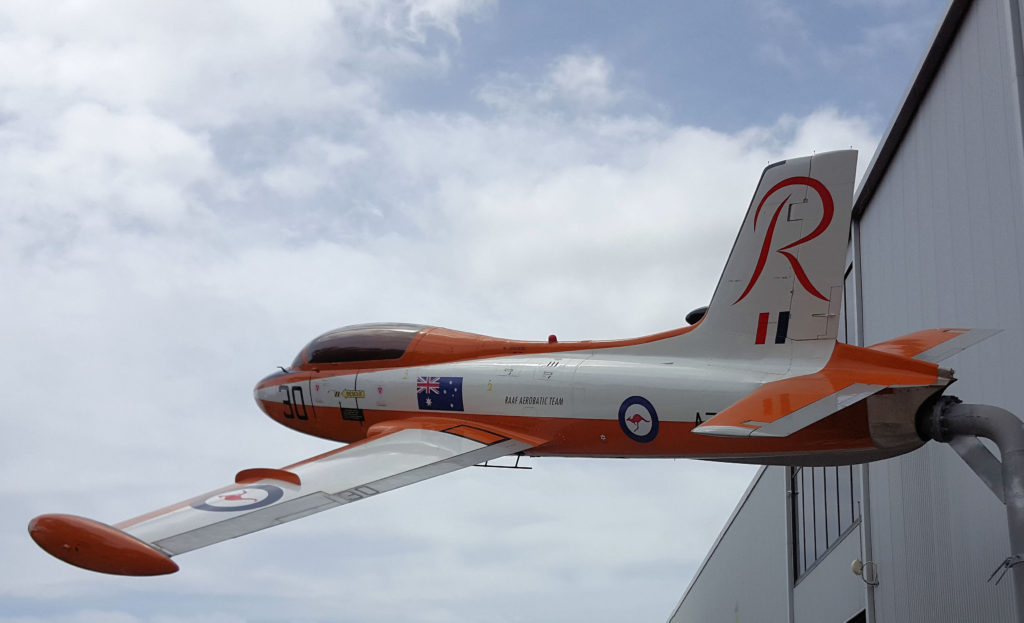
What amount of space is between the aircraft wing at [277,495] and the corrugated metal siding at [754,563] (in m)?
12.7

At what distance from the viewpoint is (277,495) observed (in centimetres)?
1064

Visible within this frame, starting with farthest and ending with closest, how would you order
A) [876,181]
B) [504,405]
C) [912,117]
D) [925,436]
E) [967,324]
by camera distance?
1. [876,181]
2. [912,117]
3. [967,324]
4. [504,405]
5. [925,436]

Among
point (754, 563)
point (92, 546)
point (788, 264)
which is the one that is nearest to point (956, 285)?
point (788, 264)

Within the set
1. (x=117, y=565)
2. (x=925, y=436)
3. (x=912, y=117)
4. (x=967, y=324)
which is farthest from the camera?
(x=912, y=117)

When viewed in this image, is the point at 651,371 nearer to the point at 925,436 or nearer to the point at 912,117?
the point at 925,436

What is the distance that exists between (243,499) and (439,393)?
3153mm

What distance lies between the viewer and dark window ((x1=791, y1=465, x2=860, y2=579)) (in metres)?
18.2

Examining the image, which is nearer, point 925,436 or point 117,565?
point 117,565

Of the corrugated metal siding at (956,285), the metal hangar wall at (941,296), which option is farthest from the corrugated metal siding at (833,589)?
the corrugated metal siding at (956,285)

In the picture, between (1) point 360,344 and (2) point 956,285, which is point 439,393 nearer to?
(1) point 360,344

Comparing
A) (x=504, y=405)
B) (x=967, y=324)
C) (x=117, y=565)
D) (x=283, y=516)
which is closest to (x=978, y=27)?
(x=967, y=324)

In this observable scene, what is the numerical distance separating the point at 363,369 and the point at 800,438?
6095 millimetres

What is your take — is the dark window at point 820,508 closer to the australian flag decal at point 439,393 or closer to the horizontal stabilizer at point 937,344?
the horizontal stabilizer at point 937,344

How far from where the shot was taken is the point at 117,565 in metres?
8.91
